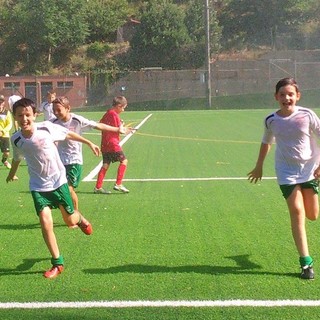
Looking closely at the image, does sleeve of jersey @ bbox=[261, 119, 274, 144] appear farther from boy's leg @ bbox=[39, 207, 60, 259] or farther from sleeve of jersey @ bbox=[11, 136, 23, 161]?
sleeve of jersey @ bbox=[11, 136, 23, 161]

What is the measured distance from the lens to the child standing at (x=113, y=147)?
1175 centimetres

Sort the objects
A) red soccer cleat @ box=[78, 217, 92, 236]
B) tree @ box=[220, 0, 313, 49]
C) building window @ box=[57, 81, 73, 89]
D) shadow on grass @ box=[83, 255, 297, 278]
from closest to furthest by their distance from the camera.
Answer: shadow on grass @ box=[83, 255, 297, 278] < red soccer cleat @ box=[78, 217, 92, 236] < building window @ box=[57, 81, 73, 89] < tree @ box=[220, 0, 313, 49]

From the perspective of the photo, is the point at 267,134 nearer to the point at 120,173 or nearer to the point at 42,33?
the point at 120,173

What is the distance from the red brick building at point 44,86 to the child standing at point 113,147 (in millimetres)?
44468

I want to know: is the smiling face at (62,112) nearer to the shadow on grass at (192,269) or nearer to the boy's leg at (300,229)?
the shadow on grass at (192,269)

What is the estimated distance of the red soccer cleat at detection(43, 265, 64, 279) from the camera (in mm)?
6371

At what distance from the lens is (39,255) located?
7.27 metres

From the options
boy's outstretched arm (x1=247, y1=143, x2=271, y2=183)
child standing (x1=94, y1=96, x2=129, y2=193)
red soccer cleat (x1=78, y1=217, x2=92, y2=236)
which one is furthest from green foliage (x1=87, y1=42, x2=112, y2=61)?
boy's outstretched arm (x1=247, y1=143, x2=271, y2=183)

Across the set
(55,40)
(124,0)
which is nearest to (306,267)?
(55,40)

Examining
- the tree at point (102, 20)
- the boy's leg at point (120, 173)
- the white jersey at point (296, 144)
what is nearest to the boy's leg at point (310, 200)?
the white jersey at point (296, 144)

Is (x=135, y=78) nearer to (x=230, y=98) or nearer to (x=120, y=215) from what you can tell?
(x=230, y=98)

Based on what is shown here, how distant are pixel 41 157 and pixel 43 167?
102mm

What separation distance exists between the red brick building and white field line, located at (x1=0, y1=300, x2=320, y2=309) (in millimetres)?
51053

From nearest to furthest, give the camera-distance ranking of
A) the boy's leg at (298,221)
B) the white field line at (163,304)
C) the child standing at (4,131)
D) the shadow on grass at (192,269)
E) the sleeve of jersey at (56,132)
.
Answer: the white field line at (163,304), the boy's leg at (298,221), the shadow on grass at (192,269), the sleeve of jersey at (56,132), the child standing at (4,131)
